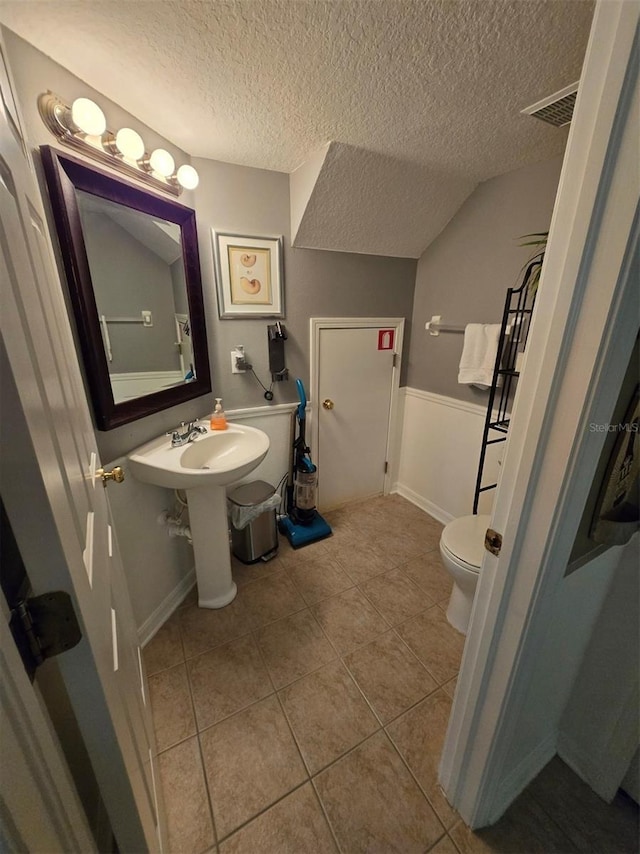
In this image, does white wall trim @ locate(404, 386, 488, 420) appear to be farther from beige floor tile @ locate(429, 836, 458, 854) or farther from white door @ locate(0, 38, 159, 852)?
white door @ locate(0, 38, 159, 852)

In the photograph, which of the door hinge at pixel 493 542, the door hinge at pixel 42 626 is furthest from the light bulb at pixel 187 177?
the door hinge at pixel 493 542

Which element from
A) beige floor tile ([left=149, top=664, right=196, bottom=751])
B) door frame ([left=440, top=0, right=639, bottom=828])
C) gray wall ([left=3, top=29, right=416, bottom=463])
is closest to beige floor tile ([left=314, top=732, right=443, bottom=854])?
door frame ([left=440, top=0, right=639, bottom=828])

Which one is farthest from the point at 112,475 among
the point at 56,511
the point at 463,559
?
the point at 463,559

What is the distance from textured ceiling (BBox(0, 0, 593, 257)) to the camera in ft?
2.77

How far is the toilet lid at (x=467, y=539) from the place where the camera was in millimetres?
1406

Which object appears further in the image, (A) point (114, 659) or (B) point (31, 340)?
(A) point (114, 659)

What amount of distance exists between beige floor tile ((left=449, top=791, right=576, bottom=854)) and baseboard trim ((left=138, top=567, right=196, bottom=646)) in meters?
1.32

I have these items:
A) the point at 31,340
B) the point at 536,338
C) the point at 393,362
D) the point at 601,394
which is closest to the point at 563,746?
the point at 601,394

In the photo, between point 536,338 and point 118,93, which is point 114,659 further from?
Result: point 118,93

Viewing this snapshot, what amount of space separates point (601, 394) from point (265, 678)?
1543 millimetres

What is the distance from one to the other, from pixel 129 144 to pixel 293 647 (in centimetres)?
211

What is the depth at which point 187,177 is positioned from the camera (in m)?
1.42

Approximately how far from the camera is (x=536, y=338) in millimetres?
632

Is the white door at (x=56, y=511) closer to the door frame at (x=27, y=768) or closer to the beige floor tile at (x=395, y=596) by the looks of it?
the door frame at (x=27, y=768)
